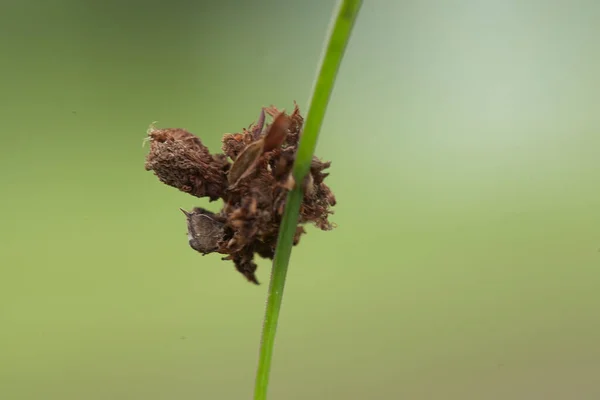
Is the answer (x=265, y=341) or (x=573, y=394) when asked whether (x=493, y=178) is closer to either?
(x=573, y=394)

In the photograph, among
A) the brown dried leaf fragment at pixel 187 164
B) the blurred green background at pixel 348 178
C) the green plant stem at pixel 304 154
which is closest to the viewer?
the green plant stem at pixel 304 154

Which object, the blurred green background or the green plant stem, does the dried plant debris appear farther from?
the blurred green background

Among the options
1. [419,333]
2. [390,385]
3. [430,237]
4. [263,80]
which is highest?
[263,80]

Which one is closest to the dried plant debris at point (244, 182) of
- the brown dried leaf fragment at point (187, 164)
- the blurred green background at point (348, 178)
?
the brown dried leaf fragment at point (187, 164)

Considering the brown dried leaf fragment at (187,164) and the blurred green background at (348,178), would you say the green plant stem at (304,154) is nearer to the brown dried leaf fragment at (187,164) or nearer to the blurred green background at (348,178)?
the brown dried leaf fragment at (187,164)

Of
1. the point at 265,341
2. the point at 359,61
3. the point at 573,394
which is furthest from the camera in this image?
the point at 359,61

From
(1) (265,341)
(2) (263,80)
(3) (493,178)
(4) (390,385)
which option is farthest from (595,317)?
(1) (265,341)

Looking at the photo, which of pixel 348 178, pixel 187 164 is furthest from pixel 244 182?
pixel 348 178
